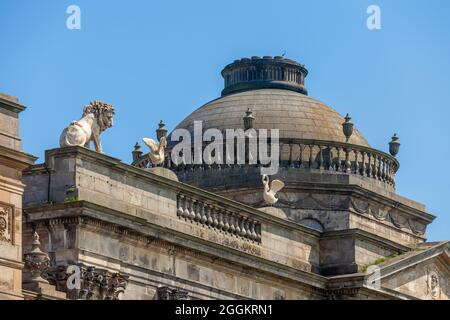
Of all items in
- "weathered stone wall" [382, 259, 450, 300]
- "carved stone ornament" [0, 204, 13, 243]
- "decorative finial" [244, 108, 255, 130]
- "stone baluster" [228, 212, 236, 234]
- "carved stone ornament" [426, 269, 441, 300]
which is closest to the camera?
"carved stone ornament" [0, 204, 13, 243]

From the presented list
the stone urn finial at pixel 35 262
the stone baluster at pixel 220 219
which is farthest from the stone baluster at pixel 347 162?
the stone urn finial at pixel 35 262

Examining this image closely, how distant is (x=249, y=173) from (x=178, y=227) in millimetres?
14883

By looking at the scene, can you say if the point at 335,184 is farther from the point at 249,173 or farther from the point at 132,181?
the point at 132,181

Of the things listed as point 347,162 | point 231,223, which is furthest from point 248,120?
point 231,223

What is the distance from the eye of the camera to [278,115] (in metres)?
82.5

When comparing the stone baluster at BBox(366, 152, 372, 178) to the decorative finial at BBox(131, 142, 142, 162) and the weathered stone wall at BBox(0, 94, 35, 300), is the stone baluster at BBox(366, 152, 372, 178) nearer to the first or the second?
the decorative finial at BBox(131, 142, 142, 162)

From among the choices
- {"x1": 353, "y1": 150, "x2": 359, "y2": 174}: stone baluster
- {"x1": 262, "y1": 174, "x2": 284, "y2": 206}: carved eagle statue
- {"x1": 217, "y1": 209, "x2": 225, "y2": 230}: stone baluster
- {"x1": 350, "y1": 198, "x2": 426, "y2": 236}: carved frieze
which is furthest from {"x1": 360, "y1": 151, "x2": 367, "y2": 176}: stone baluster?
{"x1": 217, "y1": 209, "x2": 225, "y2": 230}: stone baluster

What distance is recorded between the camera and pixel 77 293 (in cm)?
5662

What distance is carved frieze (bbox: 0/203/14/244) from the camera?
4878 cm

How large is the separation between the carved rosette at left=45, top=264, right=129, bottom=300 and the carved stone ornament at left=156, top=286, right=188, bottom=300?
8.03ft

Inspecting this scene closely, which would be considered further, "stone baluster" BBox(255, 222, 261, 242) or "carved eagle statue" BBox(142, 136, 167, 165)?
"stone baluster" BBox(255, 222, 261, 242)

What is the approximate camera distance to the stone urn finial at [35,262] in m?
52.9

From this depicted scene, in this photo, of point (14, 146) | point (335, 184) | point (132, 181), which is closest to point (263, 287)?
point (132, 181)

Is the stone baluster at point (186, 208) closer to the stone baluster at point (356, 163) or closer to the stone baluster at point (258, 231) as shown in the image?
the stone baluster at point (258, 231)
